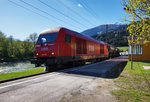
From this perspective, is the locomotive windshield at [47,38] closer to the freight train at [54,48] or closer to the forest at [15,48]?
the freight train at [54,48]

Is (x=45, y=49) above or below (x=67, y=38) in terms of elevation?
below

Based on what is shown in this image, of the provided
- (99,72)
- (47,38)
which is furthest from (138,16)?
(47,38)

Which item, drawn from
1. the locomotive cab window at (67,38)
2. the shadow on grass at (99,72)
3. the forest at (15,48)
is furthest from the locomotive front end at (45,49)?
the forest at (15,48)

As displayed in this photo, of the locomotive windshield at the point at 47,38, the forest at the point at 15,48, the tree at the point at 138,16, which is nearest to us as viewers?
the tree at the point at 138,16

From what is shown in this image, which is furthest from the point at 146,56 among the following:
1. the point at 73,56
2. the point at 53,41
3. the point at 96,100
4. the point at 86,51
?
the point at 96,100

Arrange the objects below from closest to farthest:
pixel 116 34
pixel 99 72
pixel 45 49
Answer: pixel 99 72
pixel 45 49
pixel 116 34

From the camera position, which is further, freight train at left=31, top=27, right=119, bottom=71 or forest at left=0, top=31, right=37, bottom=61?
forest at left=0, top=31, right=37, bottom=61

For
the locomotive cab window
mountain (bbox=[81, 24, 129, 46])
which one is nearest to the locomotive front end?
the locomotive cab window

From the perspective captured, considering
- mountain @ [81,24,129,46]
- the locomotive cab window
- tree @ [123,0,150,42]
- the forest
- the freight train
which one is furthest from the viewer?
the forest

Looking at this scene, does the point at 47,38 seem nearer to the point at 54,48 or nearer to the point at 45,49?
the point at 45,49

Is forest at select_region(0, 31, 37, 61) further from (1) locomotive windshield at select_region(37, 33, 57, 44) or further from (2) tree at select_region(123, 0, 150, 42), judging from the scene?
(2) tree at select_region(123, 0, 150, 42)

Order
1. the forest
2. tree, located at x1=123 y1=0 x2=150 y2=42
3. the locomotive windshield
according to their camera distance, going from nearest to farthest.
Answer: tree, located at x1=123 y1=0 x2=150 y2=42, the locomotive windshield, the forest

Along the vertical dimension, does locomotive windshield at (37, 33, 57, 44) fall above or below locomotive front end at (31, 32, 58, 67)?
above

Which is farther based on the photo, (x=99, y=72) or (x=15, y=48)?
(x=15, y=48)
